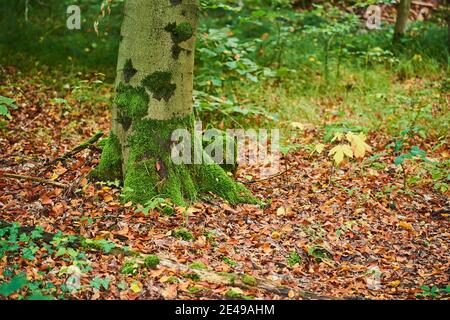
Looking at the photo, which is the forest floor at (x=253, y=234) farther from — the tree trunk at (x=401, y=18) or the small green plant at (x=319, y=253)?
the tree trunk at (x=401, y=18)

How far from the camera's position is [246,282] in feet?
12.2

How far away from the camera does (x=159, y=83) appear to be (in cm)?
466

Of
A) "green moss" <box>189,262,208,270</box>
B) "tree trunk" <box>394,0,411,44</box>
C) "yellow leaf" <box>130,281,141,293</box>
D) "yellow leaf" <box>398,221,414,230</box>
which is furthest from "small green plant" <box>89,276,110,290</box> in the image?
"tree trunk" <box>394,0,411,44</box>

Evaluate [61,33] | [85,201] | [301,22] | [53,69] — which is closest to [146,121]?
[85,201]

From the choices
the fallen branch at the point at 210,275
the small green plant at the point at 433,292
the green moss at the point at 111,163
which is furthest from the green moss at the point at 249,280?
the green moss at the point at 111,163

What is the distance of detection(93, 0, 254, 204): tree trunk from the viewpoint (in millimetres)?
4602

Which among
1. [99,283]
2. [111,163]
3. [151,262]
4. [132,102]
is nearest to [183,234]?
[151,262]

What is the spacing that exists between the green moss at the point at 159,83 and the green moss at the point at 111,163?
671 millimetres

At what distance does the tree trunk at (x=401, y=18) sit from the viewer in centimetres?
1077

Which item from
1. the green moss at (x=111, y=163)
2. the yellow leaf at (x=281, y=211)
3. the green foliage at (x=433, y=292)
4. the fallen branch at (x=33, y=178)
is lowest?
the green foliage at (x=433, y=292)

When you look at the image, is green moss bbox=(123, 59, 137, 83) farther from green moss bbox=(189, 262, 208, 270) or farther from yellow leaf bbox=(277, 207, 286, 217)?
yellow leaf bbox=(277, 207, 286, 217)

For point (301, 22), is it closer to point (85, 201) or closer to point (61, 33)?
point (61, 33)
